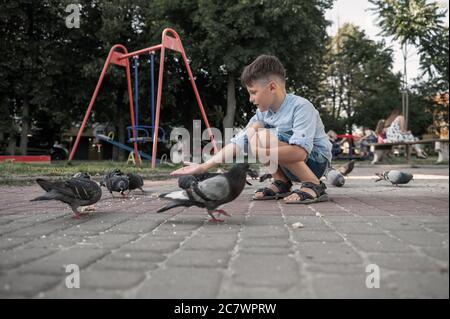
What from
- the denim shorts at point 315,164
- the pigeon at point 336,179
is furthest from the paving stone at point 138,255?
the pigeon at point 336,179

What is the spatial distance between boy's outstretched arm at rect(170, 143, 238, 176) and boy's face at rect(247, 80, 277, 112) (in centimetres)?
48

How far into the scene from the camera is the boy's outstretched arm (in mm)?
3070

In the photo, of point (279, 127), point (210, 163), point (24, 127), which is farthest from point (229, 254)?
point (24, 127)

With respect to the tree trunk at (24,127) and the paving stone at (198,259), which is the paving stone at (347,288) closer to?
the paving stone at (198,259)

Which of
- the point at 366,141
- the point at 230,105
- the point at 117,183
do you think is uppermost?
the point at 230,105

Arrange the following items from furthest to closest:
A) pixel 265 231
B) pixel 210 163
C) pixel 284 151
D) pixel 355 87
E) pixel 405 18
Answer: pixel 355 87
pixel 405 18
pixel 284 151
pixel 210 163
pixel 265 231

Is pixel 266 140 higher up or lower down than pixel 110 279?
higher up

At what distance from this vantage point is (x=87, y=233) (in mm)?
2660

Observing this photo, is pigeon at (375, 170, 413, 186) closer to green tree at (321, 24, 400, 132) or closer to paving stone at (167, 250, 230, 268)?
paving stone at (167, 250, 230, 268)

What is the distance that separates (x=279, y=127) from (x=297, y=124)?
260mm

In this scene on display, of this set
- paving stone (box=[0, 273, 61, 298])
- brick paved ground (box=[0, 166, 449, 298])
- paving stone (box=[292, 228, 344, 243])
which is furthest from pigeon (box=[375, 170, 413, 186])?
paving stone (box=[0, 273, 61, 298])

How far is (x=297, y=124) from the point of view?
391cm

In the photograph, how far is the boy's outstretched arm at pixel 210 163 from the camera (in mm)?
3070

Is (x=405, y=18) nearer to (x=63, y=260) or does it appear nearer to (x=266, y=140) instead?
(x=266, y=140)
